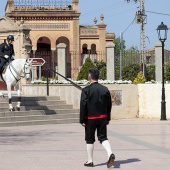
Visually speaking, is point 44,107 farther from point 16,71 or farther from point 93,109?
point 93,109

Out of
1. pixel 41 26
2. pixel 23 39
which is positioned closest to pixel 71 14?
pixel 41 26

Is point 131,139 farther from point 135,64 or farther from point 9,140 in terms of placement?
point 135,64

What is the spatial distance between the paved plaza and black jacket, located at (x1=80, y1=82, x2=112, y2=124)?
1080mm

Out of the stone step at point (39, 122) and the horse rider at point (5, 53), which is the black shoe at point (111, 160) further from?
the horse rider at point (5, 53)

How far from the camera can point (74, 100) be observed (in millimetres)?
25000

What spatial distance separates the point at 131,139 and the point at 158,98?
8.99m

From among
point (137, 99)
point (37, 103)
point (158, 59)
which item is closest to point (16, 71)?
point (37, 103)

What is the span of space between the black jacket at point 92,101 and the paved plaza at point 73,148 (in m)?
1.08

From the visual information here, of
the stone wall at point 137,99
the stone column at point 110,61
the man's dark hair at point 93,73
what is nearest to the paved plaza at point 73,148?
the man's dark hair at point 93,73

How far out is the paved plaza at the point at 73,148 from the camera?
39.9 ft

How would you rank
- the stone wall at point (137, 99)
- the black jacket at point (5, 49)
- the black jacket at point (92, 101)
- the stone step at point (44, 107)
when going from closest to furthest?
the black jacket at point (92, 101)
the black jacket at point (5, 49)
the stone step at point (44, 107)
the stone wall at point (137, 99)

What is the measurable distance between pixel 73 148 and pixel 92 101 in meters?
3.27

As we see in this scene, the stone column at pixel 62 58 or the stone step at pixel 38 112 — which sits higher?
the stone column at pixel 62 58

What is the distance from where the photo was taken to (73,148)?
14.8 m
